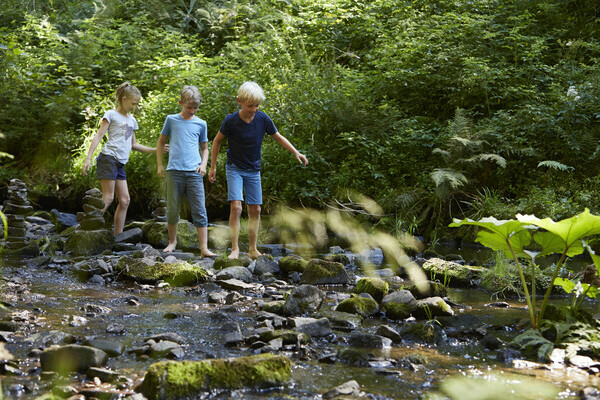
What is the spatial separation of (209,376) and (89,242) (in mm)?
5295

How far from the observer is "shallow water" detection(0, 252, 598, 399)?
9.41ft

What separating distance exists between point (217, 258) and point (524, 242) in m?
3.67

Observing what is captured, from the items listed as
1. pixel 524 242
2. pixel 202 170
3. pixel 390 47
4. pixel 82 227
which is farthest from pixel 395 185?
pixel 524 242

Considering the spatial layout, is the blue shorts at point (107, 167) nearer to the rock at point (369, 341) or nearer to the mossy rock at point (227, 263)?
the mossy rock at point (227, 263)

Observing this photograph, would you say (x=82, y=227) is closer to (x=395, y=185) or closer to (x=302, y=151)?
(x=302, y=151)

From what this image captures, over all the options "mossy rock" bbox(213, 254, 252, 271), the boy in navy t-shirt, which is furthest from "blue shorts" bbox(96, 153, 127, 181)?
"mossy rock" bbox(213, 254, 252, 271)

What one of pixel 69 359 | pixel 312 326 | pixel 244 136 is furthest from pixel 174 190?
pixel 69 359

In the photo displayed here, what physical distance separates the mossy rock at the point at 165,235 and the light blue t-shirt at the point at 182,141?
5.51 feet

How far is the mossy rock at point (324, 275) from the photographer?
5.91 metres

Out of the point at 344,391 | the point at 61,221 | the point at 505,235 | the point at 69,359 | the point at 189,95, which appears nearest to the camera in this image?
the point at 344,391

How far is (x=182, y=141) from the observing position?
6.87 meters

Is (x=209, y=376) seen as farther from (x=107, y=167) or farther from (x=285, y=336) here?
(x=107, y=167)

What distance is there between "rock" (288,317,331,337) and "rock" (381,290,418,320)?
0.75 metres

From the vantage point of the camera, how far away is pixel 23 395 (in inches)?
101
